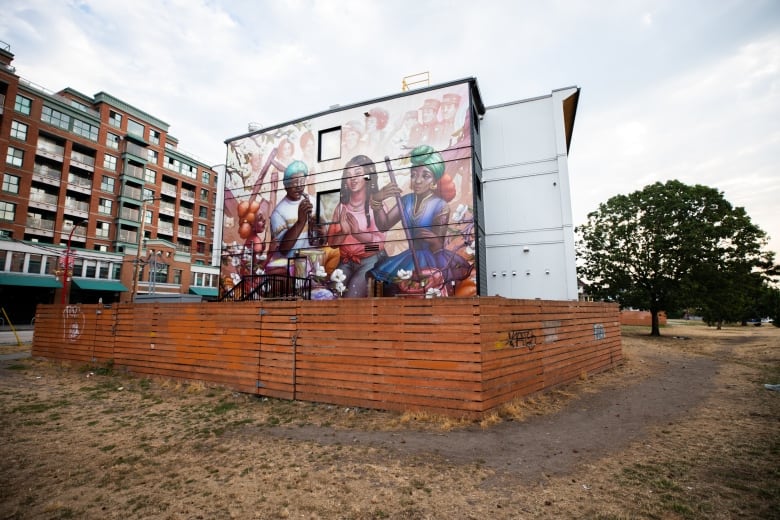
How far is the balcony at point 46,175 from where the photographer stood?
34.5 m

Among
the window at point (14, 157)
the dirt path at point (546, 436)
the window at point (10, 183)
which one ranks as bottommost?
the dirt path at point (546, 436)

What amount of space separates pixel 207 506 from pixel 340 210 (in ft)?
45.8

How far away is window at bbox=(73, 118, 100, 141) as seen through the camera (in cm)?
3787

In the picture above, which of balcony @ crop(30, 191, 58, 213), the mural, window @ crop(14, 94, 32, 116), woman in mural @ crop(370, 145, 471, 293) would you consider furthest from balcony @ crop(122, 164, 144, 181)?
woman in mural @ crop(370, 145, 471, 293)

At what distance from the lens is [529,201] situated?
1641cm

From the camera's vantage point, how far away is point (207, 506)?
3783 millimetres

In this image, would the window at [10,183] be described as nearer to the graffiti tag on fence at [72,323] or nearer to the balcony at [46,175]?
the balcony at [46,175]

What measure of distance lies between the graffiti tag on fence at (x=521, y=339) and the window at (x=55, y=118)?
48740 mm

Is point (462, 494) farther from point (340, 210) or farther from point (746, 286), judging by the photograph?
point (746, 286)

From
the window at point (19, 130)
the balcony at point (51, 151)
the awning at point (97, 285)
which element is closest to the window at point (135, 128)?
the balcony at point (51, 151)

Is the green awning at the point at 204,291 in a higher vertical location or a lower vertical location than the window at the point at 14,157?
lower

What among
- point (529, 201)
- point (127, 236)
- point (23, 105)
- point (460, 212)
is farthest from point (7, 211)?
point (529, 201)

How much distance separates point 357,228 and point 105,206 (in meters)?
39.1

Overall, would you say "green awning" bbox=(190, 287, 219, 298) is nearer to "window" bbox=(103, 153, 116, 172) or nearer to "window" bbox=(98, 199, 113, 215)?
"window" bbox=(98, 199, 113, 215)
